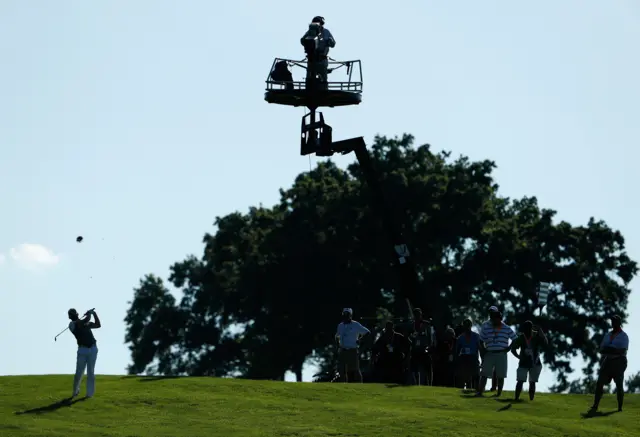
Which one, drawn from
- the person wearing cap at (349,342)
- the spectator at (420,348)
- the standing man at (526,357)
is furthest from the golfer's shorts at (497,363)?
the spectator at (420,348)

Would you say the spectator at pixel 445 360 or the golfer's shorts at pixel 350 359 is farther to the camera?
the spectator at pixel 445 360

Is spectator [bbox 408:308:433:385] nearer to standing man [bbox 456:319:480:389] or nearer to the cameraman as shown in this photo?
standing man [bbox 456:319:480:389]

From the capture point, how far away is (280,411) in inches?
1444

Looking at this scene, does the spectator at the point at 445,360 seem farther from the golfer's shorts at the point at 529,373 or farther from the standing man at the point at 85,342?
the standing man at the point at 85,342

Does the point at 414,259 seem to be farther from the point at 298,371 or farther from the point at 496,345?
the point at 496,345

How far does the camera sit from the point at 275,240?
283 ft

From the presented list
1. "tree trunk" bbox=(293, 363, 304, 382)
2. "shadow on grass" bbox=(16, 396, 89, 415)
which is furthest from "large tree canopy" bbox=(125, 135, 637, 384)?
"shadow on grass" bbox=(16, 396, 89, 415)

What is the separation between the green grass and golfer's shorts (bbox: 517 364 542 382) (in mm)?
613

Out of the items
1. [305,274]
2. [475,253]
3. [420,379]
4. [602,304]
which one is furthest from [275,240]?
[420,379]

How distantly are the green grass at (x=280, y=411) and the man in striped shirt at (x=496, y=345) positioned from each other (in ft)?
2.39

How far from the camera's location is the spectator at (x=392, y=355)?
42688mm

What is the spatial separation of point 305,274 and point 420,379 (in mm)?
40670

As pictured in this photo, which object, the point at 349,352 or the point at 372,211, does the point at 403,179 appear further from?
the point at 349,352

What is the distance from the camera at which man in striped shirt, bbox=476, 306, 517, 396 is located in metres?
38.3
